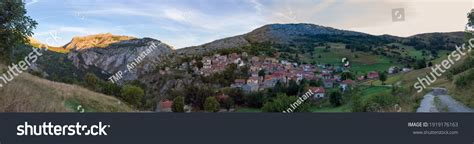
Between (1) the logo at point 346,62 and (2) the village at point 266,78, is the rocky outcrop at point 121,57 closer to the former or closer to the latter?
(2) the village at point 266,78

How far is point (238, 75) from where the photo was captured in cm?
3181

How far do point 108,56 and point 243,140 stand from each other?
136ft

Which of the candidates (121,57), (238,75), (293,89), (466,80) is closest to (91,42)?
(121,57)

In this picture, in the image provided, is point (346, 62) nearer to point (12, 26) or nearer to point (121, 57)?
point (121, 57)

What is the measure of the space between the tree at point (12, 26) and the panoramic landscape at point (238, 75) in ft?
0.16

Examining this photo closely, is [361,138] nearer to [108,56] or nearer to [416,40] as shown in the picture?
[108,56]

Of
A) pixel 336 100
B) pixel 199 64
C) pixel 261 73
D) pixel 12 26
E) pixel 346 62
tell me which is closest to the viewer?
pixel 12 26

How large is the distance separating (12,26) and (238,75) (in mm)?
16469

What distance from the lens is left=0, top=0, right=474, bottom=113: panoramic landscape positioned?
1189cm

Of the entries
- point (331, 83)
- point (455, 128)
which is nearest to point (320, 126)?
point (455, 128)

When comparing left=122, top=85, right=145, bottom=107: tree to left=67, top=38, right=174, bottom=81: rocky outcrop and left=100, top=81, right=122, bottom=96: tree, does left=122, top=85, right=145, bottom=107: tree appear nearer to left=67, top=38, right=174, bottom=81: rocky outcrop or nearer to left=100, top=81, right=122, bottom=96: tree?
left=100, top=81, right=122, bottom=96: tree

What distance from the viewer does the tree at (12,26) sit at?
60.9 feet

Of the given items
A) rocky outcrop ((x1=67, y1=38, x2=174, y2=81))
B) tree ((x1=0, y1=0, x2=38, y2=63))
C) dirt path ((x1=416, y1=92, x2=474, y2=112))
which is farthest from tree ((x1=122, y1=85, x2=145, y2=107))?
dirt path ((x1=416, y1=92, x2=474, y2=112))

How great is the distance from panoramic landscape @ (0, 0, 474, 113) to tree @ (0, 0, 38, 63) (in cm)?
5
